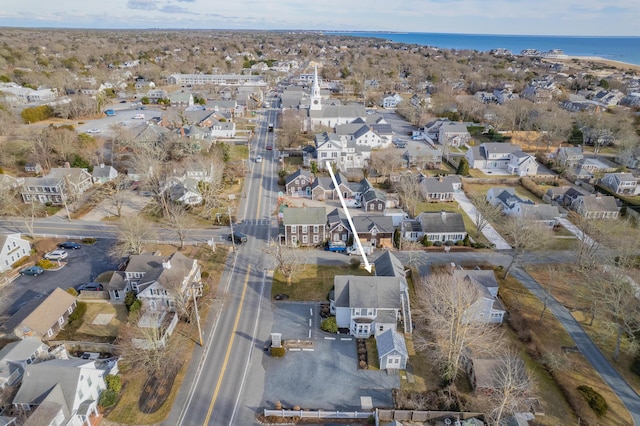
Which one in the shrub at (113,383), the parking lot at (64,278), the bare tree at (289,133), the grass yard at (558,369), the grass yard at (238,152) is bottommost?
the parking lot at (64,278)

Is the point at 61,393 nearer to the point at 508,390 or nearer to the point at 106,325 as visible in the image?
the point at 106,325

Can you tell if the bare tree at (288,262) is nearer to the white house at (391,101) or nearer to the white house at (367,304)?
the white house at (367,304)

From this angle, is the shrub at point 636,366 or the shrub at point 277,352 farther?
the shrub at point 277,352

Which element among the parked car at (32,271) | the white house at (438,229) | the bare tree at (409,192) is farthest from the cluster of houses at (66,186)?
the white house at (438,229)

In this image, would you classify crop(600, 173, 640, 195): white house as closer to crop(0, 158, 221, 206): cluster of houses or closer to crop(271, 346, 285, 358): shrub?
crop(271, 346, 285, 358): shrub

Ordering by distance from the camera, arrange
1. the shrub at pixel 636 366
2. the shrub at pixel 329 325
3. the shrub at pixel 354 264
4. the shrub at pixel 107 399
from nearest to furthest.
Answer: the shrub at pixel 107 399 → the shrub at pixel 636 366 → the shrub at pixel 329 325 → the shrub at pixel 354 264

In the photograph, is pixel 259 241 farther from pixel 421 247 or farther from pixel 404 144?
pixel 404 144

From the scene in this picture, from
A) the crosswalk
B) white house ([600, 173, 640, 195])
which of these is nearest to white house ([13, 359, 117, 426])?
the crosswalk

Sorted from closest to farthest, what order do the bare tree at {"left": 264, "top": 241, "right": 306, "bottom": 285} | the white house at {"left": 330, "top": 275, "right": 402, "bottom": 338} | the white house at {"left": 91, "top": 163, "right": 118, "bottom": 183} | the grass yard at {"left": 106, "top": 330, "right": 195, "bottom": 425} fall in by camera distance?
1. the grass yard at {"left": 106, "top": 330, "right": 195, "bottom": 425}
2. the white house at {"left": 330, "top": 275, "right": 402, "bottom": 338}
3. the bare tree at {"left": 264, "top": 241, "right": 306, "bottom": 285}
4. the white house at {"left": 91, "top": 163, "right": 118, "bottom": 183}
